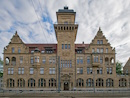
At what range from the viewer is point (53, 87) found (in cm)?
4847

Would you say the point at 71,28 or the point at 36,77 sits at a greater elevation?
the point at 71,28

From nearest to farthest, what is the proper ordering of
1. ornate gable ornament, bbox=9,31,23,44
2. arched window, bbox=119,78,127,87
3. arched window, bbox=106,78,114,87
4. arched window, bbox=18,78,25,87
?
arched window, bbox=18,78,25,87 < arched window, bbox=106,78,114,87 < arched window, bbox=119,78,127,87 < ornate gable ornament, bbox=9,31,23,44

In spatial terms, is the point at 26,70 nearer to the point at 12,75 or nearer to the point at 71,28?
the point at 12,75

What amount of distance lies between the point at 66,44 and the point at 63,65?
6536 mm

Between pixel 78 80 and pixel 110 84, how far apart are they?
9.75m

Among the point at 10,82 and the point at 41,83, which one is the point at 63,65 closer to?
the point at 41,83

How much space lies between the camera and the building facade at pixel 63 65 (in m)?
48.6

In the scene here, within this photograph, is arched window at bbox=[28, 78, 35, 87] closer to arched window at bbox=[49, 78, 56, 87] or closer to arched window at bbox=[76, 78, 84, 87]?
arched window at bbox=[49, 78, 56, 87]

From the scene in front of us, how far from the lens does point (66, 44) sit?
5025 cm

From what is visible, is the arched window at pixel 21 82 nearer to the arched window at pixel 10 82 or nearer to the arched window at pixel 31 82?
the arched window at pixel 31 82

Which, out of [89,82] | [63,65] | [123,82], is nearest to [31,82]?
[63,65]

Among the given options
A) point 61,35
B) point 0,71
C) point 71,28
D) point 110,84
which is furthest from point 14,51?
point 0,71

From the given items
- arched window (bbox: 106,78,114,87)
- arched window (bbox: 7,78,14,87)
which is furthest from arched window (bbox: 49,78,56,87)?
arched window (bbox: 106,78,114,87)

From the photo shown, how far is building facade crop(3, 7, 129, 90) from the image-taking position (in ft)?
160
